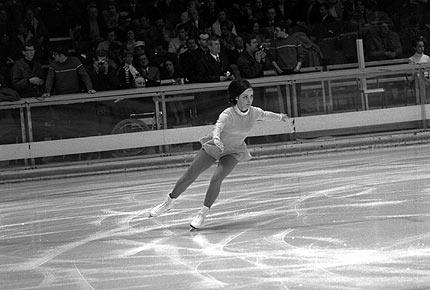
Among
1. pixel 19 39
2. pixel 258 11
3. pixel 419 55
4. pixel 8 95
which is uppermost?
pixel 258 11

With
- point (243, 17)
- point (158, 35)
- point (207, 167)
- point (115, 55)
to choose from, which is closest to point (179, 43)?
point (158, 35)

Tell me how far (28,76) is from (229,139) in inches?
300

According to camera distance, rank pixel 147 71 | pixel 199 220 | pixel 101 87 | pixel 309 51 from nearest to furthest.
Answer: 1. pixel 199 220
2. pixel 101 87
3. pixel 147 71
4. pixel 309 51

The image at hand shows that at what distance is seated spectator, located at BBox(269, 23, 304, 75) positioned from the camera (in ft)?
51.5

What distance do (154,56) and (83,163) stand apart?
246 cm

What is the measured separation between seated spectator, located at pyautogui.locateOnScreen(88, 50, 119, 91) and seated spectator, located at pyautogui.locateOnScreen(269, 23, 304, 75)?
2811mm

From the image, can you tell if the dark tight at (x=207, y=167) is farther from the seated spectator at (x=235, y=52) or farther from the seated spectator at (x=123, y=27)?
the seated spectator at (x=123, y=27)

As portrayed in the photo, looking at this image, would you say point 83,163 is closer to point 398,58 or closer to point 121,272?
point 398,58

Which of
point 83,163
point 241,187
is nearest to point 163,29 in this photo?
point 83,163

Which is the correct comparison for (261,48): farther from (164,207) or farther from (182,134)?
(164,207)

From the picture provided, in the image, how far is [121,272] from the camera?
6.16 metres

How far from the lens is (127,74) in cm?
1502

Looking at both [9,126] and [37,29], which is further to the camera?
[37,29]

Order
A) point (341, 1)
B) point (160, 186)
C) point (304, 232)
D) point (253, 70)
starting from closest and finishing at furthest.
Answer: point (304, 232) → point (160, 186) → point (253, 70) → point (341, 1)
